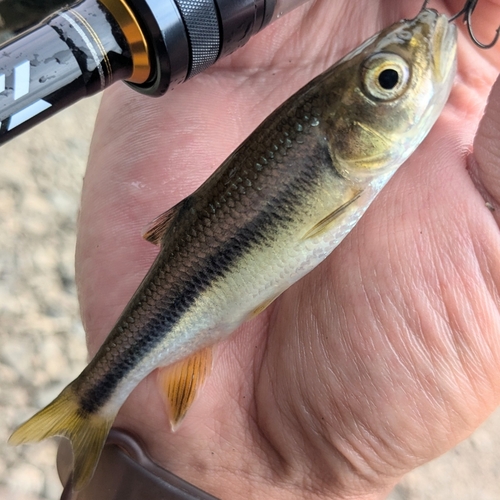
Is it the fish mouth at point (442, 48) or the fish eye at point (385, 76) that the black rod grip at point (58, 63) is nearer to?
the fish eye at point (385, 76)

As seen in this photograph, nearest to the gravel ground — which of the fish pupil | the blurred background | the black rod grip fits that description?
the blurred background

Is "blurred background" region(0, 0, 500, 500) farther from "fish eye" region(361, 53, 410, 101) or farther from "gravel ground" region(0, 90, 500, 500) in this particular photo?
"fish eye" region(361, 53, 410, 101)

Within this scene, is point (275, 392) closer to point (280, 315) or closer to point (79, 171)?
point (280, 315)

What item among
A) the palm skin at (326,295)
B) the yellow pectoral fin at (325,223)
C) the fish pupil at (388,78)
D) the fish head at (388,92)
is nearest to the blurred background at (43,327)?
the palm skin at (326,295)

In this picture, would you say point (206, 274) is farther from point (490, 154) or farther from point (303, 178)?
point (490, 154)

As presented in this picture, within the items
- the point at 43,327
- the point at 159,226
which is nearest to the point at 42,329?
the point at 43,327

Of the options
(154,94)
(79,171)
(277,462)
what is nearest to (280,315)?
(277,462)
